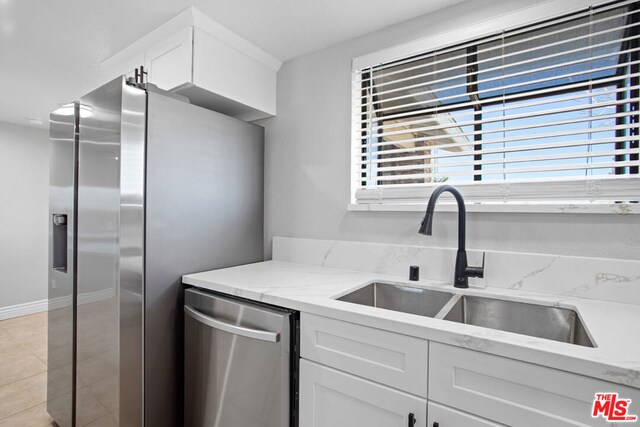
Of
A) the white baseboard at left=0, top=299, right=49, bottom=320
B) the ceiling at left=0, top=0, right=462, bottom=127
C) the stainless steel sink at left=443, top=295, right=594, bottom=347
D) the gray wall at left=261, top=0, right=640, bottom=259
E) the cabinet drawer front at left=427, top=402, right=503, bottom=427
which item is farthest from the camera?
the white baseboard at left=0, top=299, right=49, bottom=320

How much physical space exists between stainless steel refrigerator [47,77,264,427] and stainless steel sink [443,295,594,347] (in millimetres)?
1233

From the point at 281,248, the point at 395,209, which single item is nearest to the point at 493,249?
the point at 395,209

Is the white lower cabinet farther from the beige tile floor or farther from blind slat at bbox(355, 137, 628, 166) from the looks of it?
the beige tile floor

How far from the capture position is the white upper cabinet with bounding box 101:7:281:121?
1.65m

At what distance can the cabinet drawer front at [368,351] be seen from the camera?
0.95 metres

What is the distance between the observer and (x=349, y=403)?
1.07 metres

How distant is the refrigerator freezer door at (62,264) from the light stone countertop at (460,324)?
27.8 inches

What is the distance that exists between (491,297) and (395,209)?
0.59m

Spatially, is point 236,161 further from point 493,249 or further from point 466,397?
point 466,397

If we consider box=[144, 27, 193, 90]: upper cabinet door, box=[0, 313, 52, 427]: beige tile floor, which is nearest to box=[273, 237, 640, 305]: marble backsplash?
box=[144, 27, 193, 90]: upper cabinet door

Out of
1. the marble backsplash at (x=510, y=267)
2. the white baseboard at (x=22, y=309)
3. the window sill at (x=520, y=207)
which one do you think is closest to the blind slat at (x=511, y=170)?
the window sill at (x=520, y=207)

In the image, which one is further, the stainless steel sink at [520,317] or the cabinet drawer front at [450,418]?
the stainless steel sink at [520,317]

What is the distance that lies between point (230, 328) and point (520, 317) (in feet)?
3.79

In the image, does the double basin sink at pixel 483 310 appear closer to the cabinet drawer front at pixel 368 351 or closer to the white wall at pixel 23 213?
the cabinet drawer front at pixel 368 351
